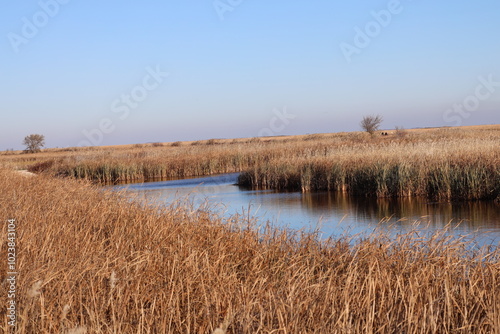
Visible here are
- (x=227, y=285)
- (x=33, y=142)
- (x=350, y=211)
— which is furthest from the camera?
(x=33, y=142)

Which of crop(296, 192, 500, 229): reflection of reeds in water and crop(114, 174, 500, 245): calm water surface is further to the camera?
crop(296, 192, 500, 229): reflection of reeds in water

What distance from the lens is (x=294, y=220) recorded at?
1073 cm

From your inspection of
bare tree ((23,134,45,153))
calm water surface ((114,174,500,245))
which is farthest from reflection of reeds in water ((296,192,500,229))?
bare tree ((23,134,45,153))

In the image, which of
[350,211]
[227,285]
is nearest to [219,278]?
[227,285]

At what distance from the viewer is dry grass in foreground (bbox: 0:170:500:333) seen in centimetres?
333

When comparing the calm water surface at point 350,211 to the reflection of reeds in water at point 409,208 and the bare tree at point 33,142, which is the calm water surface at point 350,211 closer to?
the reflection of reeds in water at point 409,208

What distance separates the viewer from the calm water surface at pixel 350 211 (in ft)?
29.9

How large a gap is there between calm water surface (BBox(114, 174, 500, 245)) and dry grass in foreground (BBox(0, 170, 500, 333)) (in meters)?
2.43

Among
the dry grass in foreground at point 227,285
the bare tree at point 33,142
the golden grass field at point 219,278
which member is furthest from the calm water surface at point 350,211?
the bare tree at point 33,142

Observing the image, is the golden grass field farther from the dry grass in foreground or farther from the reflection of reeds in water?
the reflection of reeds in water

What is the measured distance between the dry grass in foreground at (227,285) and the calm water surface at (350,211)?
7.98 ft

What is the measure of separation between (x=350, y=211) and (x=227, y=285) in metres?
8.58

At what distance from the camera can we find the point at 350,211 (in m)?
→ 12.3

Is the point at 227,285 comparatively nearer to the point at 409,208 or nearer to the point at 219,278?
the point at 219,278
